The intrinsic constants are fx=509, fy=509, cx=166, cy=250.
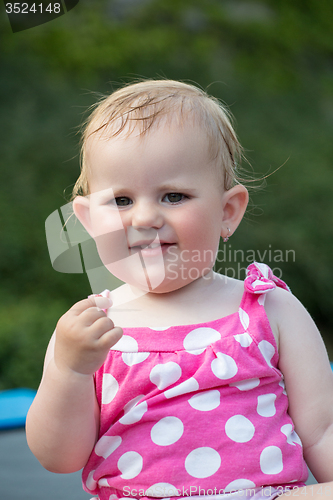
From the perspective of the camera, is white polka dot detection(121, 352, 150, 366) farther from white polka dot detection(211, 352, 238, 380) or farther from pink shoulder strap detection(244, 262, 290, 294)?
pink shoulder strap detection(244, 262, 290, 294)

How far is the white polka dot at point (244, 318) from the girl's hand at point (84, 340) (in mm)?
243

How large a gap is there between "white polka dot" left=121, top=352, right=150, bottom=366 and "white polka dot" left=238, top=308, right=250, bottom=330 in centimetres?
18

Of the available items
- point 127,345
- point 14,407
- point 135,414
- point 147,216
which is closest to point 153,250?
point 147,216

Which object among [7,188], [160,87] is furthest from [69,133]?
[160,87]

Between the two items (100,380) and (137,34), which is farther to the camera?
(137,34)

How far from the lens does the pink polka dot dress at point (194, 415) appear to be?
83 cm

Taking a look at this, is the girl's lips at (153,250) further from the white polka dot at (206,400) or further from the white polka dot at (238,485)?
the white polka dot at (238,485)

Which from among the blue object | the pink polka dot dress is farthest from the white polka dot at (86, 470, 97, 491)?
the blue object

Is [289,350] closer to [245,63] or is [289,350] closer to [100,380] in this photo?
[100,380]

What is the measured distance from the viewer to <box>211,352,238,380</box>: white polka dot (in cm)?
85

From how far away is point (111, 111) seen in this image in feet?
3.15

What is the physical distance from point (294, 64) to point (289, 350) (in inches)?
170

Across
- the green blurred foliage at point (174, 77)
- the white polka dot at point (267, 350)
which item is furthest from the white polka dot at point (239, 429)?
the green blurred foliage at point (174, 77)

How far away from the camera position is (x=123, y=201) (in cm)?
90
